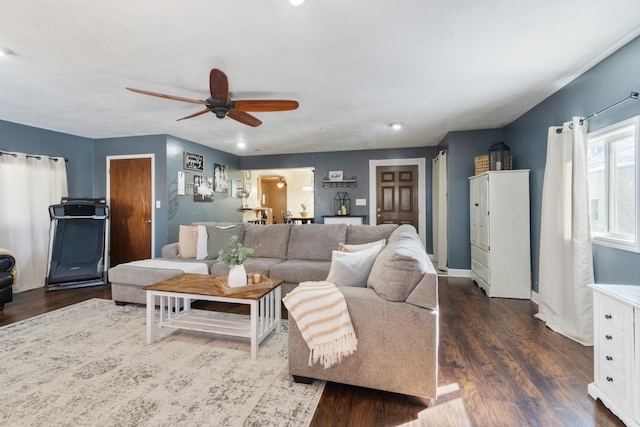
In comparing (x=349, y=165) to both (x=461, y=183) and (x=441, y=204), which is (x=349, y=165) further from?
(x=461, y=183)

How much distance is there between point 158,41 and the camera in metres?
2.10

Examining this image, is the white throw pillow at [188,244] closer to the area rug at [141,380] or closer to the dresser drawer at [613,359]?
the area rug at [141,380]

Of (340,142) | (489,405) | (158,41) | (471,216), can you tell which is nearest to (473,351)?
(489,405)

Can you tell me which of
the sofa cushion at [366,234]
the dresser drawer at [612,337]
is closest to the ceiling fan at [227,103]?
the sofa cushion at [366,234]

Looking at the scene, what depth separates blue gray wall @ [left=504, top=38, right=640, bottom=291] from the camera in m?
2.16

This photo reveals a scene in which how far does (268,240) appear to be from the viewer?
13.6ft

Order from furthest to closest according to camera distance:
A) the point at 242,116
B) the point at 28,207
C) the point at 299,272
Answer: the point at 28,207 → the point at 299,272 → the point at 242,116

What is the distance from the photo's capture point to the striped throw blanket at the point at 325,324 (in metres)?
1.76

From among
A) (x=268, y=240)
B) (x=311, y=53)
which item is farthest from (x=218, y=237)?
(x=311, y=53)

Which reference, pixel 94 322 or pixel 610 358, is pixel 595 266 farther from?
pixel 94 322

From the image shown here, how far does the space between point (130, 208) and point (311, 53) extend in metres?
4.38

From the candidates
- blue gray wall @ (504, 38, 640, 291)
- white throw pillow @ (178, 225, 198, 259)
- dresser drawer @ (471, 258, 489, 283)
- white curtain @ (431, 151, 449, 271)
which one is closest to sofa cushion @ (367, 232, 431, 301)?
blue gray wall @ (504, 38, 640, 291)

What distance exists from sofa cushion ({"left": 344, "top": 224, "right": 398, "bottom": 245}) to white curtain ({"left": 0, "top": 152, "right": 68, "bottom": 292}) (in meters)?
4.46

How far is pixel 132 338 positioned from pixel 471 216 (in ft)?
14.8
